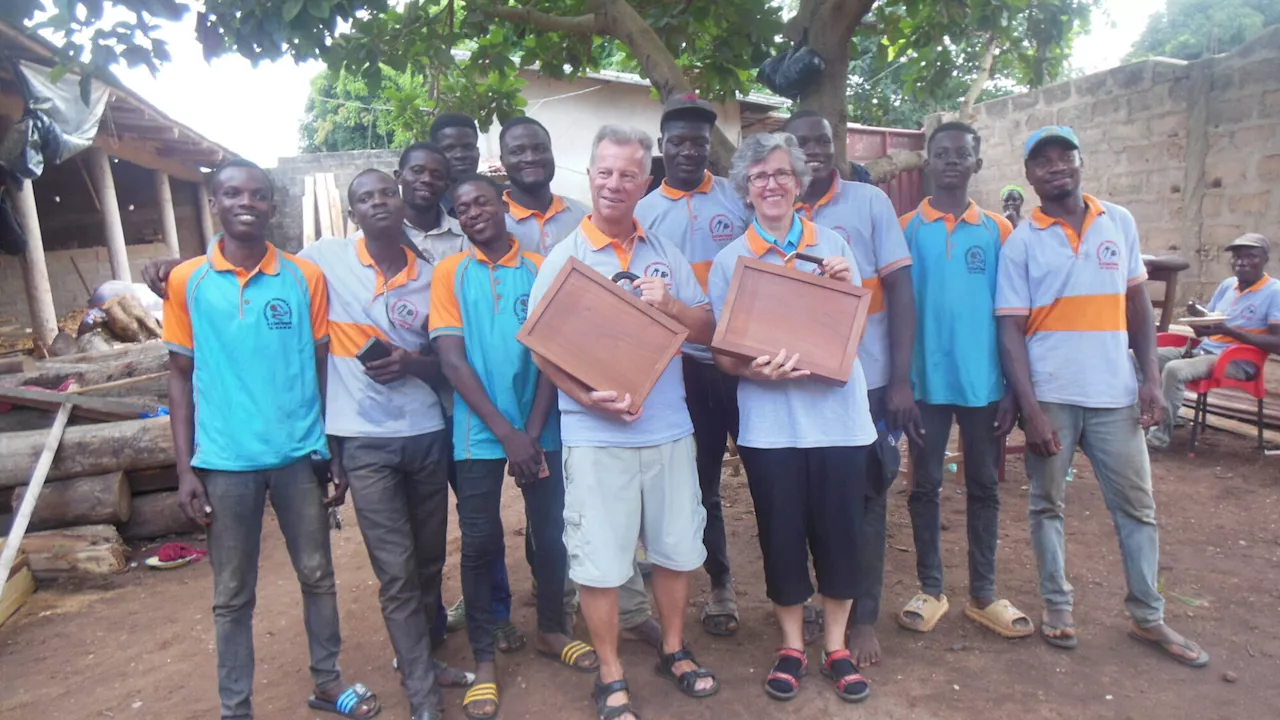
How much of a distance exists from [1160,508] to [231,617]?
511 centimetres

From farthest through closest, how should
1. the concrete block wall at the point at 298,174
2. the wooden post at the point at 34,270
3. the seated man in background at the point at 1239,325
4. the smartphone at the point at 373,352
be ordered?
1. the concrete block wall at the point at 298,174
2. the wooden post at the point at 34,270
3. the seated man in background at the point at 1239,325
4. the smartphone at the point at 373,352

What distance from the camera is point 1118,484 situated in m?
3.28

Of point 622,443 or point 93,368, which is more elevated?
point 622,443

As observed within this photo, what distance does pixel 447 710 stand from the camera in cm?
315

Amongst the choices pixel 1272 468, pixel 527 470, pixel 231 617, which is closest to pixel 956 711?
pixel 527 470

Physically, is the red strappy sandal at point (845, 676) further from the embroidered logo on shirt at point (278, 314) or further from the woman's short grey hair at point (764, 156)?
the embroidered logo on shirt at point (278, 314)

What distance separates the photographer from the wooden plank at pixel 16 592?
4.36 meters

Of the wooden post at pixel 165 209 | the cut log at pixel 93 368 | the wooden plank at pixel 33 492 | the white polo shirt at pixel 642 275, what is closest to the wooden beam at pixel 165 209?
the wooden post at pixel 165 209

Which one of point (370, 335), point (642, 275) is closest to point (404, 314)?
point (370, 335)

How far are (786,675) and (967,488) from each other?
1.11m

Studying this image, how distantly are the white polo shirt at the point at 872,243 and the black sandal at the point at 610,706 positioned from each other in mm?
1462

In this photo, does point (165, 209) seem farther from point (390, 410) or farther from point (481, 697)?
point (481, 697)

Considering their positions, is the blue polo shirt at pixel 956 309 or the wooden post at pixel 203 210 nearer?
the blue polo shirt at pixel 956 309

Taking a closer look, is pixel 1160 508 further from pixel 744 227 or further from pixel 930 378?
pixel 744 227
